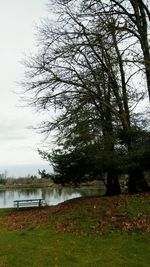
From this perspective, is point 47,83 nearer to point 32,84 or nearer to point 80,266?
point 32,84

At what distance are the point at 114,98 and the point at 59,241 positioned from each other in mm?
11851

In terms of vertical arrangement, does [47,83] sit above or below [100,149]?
above

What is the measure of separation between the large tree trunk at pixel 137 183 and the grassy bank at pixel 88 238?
330cm

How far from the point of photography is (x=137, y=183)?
817 inches

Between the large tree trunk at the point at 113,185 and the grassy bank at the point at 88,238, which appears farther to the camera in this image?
the large tree trunk at the point at 113,185

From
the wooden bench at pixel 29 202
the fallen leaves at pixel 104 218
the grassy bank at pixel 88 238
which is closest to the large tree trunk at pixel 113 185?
the fallen leaves at pixel 104 218

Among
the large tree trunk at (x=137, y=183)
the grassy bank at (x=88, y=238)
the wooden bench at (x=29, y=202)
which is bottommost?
the grassy bank at (x=88, y=238)

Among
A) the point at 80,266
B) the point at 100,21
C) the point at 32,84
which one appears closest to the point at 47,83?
the point at 32,84

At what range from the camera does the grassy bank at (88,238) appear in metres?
9.84

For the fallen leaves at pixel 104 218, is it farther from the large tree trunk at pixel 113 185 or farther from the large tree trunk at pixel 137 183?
the large tree trunk at pixel 113 185

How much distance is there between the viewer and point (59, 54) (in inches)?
776

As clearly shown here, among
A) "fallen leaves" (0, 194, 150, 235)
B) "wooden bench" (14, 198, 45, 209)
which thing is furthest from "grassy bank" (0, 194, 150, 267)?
"wooden bench" (14, 198, 45, 209)

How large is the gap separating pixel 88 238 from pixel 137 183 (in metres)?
8.99

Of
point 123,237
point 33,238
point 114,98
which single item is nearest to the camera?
point 123,237
